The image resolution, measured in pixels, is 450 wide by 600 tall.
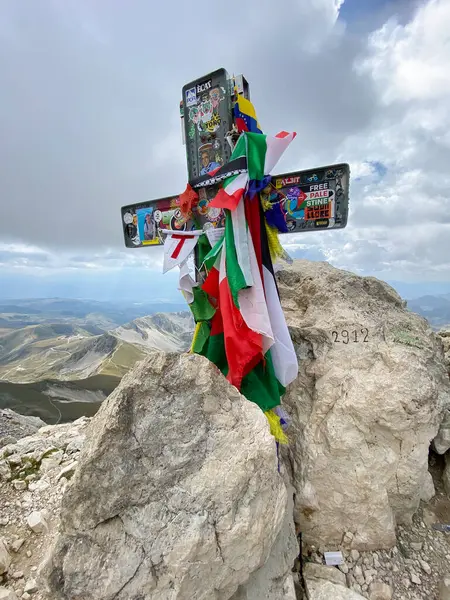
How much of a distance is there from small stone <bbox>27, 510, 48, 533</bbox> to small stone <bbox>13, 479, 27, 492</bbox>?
673 mm

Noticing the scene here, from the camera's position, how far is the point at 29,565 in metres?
3.39

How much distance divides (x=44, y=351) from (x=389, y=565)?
76.3 metres

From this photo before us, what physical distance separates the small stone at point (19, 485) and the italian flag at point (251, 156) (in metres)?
4.81

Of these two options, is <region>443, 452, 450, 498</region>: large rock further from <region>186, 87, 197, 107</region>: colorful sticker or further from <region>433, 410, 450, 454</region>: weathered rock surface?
<region>186, 87, 197, 107</region>: colorful sticker

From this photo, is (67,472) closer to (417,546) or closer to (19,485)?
(19,485)

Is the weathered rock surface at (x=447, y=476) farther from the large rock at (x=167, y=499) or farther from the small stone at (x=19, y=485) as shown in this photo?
the small stone at (x=19, y=485)

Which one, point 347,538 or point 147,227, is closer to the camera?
point 347,538

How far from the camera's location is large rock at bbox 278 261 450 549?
3514mm

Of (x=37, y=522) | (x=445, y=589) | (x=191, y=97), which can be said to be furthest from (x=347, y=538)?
(x=191, y=97)

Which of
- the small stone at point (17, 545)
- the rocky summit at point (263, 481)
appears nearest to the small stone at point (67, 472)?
the rocky summit at point (263, 481)

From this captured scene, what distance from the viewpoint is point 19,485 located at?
450 cm

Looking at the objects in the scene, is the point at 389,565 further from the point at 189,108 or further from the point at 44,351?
the point at 44,351

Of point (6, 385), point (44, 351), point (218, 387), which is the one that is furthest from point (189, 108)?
point (44, 351)

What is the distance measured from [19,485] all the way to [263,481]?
4083 millimetres
